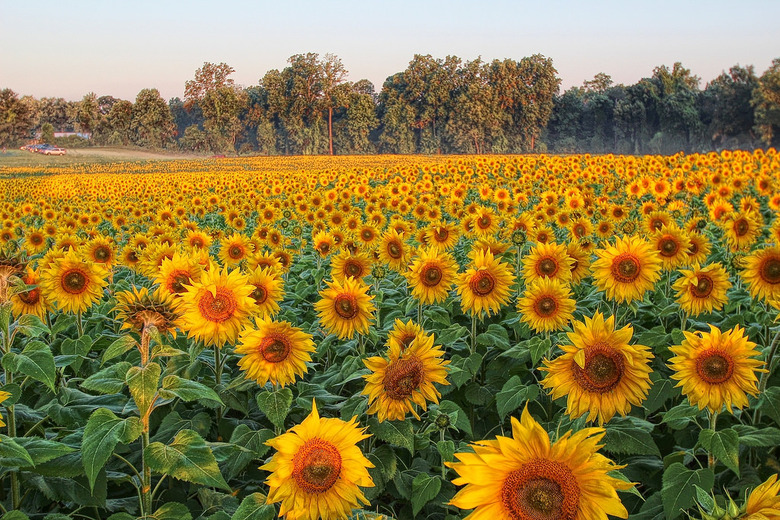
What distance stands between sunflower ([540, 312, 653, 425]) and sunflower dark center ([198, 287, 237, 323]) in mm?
1574

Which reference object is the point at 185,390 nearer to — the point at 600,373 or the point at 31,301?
the point at 600,373

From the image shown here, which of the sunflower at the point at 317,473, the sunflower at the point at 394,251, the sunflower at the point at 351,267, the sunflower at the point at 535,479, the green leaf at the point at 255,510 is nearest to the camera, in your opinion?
the sunflower at the point at 535,479

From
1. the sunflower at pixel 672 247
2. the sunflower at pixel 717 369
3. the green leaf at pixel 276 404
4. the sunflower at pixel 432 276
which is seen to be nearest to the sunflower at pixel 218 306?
the green leaf at pixel 276 404

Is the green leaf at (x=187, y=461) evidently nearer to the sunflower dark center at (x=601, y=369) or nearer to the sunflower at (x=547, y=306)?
the sunflower dark center at (x=601, y=369)

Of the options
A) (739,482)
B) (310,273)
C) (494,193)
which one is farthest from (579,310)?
(494,193)

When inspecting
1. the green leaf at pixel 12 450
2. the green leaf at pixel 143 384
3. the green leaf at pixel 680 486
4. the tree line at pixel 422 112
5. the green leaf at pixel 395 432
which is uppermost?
the tree line at pixel 422 112

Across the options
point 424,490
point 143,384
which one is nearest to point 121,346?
point 143,384

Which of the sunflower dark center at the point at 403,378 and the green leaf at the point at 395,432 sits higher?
the sunflower dark center at the point at 403,378

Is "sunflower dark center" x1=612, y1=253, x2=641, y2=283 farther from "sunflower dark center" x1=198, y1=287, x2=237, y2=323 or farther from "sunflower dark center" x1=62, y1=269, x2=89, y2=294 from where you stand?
"sunflower dark center" x1=62, y1=269, x2=89, y2=294

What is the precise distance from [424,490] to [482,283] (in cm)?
161

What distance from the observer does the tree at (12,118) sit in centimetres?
8326

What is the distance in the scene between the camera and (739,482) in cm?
273

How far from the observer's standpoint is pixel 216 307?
117 inches

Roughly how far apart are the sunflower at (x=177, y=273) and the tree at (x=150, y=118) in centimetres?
9414
